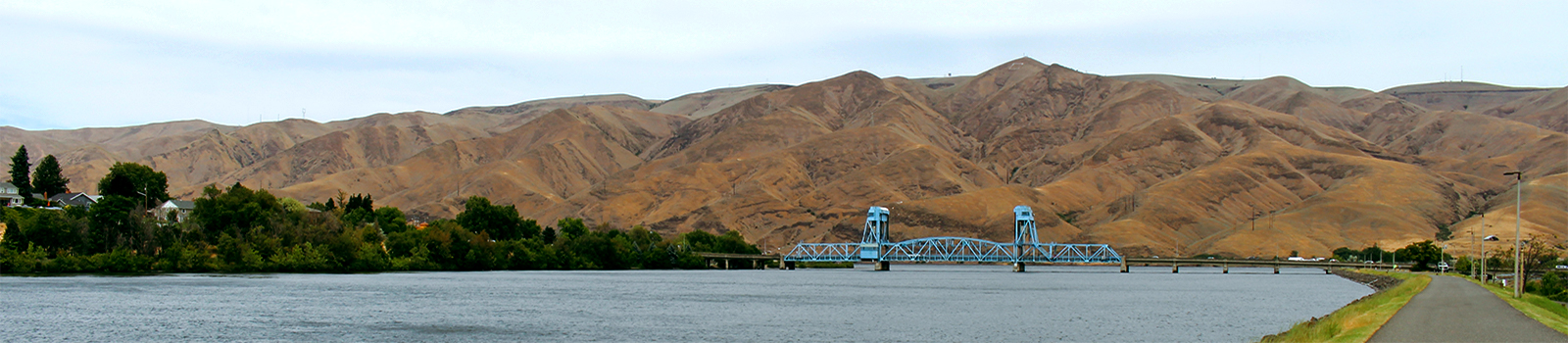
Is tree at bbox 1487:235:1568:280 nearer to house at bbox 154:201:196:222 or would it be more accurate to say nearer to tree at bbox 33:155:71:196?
house at bbox 154:201:196:222

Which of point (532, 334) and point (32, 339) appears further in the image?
point (532, 334)

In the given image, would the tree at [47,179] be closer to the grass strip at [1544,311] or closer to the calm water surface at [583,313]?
the calm water surface at [583,313]

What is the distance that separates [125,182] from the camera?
151250 millimetres

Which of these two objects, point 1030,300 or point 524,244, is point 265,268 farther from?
point 1030,300

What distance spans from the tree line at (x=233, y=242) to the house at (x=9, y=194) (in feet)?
56.2

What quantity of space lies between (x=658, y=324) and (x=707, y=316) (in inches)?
258

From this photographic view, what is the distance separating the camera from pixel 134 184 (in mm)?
154875

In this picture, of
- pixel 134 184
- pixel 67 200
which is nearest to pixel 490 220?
pixel 134 184

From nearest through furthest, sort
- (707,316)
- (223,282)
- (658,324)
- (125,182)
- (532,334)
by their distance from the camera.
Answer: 1. (532,334)
2. (658,324)
3. (707,316)
4. (223,282)
5. (125,182)

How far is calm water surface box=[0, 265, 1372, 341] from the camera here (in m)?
56.2

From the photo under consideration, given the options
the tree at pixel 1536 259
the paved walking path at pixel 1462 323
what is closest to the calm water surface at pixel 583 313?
the paved walking path at pixel 1462 323

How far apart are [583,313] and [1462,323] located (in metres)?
42.8

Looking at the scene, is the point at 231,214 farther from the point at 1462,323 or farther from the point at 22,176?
the point at 1462,323

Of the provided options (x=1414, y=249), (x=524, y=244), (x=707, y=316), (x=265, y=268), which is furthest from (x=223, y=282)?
(x=1414, y=249)
